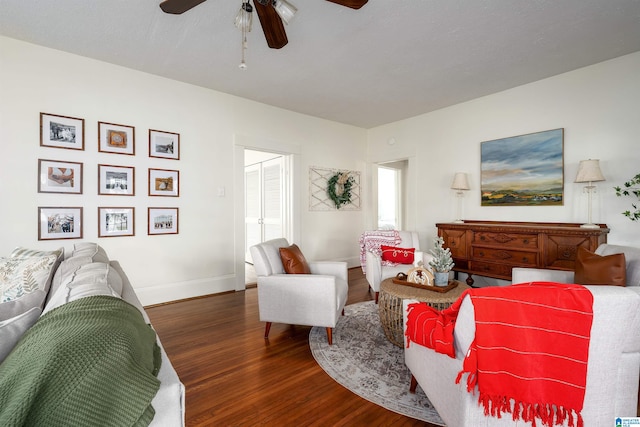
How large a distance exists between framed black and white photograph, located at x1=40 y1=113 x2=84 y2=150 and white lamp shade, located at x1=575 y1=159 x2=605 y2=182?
5.22 m

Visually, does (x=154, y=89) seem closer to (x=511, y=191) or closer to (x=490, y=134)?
(x=490, y=134)

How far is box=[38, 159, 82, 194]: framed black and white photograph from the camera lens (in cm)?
301

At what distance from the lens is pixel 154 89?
11.9 feet

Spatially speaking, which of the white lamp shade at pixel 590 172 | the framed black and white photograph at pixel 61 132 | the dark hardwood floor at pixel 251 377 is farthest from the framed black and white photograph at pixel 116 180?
the white lamp shade at pixel 590 172

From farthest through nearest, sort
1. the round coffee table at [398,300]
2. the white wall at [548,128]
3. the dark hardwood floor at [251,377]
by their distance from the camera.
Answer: the white wall at [548,128], the round coffee table at [398,300], the dark hardwood floor at [251,377]

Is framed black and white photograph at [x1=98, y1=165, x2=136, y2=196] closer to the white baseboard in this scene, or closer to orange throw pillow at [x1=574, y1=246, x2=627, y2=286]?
the white baseboard

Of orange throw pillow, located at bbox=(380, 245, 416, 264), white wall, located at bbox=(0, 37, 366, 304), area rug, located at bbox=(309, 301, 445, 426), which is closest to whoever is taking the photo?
area rug, located at bbox=(309, 301, 445, 426)

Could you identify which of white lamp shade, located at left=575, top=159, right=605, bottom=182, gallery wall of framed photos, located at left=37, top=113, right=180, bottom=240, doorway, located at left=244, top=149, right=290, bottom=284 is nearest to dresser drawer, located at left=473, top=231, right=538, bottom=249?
white lamp shade, located at left=575, top=159, right=605, bottom=182

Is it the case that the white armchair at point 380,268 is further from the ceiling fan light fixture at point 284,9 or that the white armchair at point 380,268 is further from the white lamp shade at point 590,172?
the ceiling fan light fixture at point 284,9

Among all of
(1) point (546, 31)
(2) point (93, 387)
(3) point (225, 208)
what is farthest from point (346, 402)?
(1) point (546, 31)

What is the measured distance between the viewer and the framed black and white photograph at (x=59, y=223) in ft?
9.89

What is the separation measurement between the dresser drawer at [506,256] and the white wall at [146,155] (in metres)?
2.53

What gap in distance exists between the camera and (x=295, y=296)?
2572 millimetres

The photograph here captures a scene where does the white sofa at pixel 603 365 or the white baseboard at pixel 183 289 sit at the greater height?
the white sofa at pixel 603 365
